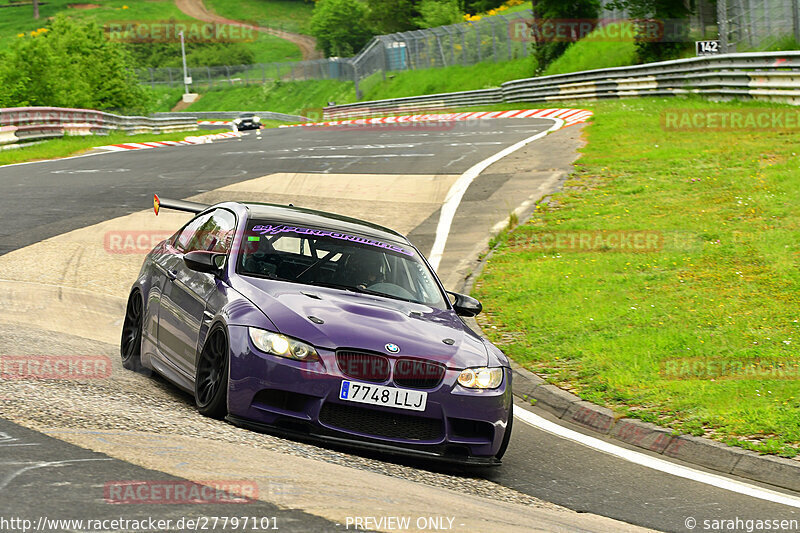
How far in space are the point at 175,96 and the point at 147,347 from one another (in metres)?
102

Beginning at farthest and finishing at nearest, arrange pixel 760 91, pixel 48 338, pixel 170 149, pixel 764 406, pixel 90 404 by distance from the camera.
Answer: pixel 170 149
pixel 760 91
pixel 48 338
pixel 764 406
pixel 90 404

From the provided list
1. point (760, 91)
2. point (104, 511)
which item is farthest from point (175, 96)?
point (104, 511)

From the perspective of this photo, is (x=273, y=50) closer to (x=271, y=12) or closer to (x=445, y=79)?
(x=271, y=12)

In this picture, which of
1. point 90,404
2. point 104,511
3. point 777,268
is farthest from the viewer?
point 777,268

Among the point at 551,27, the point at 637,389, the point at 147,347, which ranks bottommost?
the point at 637,389

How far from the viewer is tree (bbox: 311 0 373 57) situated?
125 metres

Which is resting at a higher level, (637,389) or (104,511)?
(104,511)

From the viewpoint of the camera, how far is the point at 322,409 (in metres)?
6.32

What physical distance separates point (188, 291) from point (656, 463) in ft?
12.1

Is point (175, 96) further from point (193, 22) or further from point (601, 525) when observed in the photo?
point (601, 525)

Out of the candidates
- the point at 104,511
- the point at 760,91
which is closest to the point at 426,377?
the point at 104,511

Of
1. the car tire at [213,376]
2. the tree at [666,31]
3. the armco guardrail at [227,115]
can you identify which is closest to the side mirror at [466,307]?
the car tire at [213,376]

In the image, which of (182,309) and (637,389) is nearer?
(182,309)

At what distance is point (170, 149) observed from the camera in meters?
30.3
